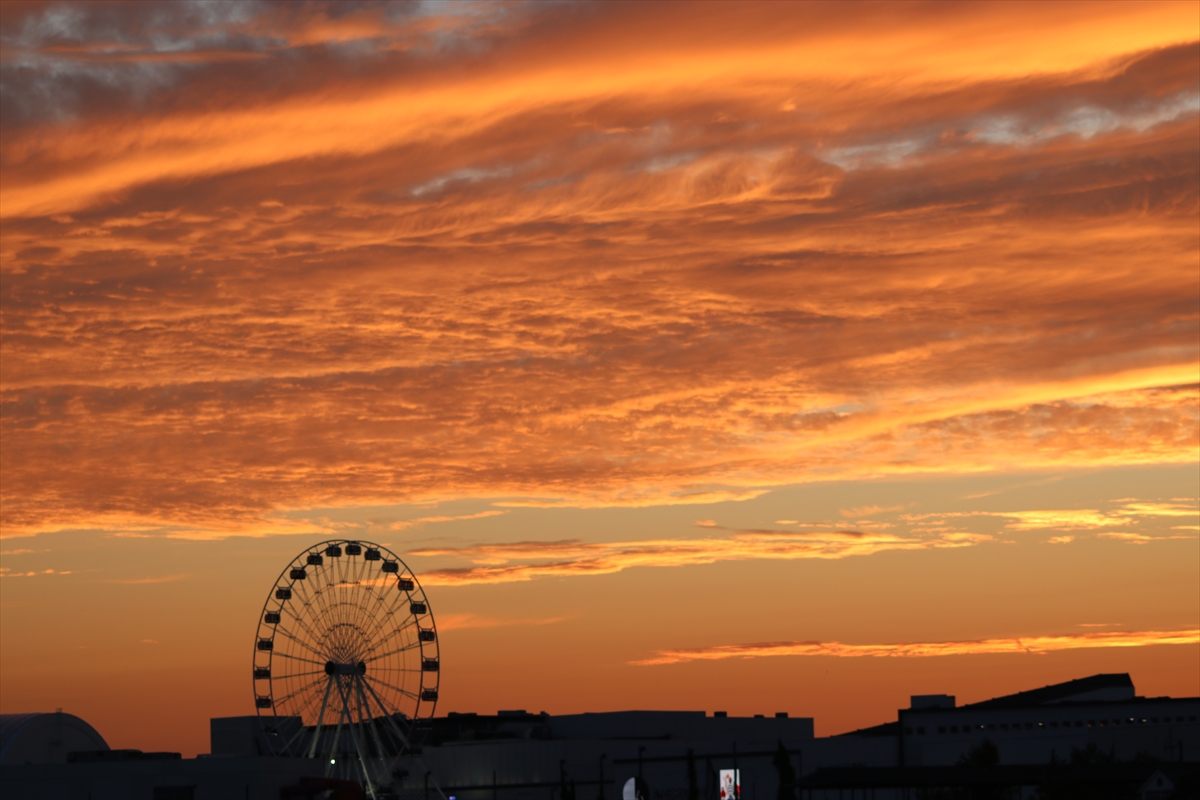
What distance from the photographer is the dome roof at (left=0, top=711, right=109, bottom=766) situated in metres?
174

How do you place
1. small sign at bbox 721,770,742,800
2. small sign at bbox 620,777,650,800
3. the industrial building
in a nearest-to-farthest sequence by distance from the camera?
the industrial building → small sign at bbox 721,770,742,800 → small sign at bbox 620,777,650,800

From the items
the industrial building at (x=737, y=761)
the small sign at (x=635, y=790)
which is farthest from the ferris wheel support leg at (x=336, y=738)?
the small sign at (x=635, y=790)

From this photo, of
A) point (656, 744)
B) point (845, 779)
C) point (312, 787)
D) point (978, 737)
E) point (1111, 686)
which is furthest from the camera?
point (656, 744)

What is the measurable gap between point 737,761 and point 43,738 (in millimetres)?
81324

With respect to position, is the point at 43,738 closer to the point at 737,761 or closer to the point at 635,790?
the point at 635,790

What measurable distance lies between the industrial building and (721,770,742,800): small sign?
0.49 metres

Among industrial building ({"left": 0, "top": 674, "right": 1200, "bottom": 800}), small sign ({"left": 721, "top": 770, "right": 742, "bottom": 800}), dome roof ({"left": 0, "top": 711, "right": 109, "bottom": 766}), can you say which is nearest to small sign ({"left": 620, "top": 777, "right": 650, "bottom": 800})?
industrial building ({"left": 0, "top": 674, "right": 1200, "bottom": 800})

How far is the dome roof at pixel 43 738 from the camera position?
174125 millimetres

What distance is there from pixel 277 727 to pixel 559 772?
45848 mm

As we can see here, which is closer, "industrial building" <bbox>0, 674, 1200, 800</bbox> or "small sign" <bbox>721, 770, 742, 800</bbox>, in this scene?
"industrial building" <bbox>0, 674, 1200, 800</bbox>

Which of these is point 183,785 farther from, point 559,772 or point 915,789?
point 915,789

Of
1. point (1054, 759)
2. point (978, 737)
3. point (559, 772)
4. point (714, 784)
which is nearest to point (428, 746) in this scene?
point (559, 772)

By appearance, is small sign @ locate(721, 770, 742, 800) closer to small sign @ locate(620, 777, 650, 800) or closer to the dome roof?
small sign @ locate(620, 777, 650, 800)

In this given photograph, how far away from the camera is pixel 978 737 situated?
15162 centimetres
